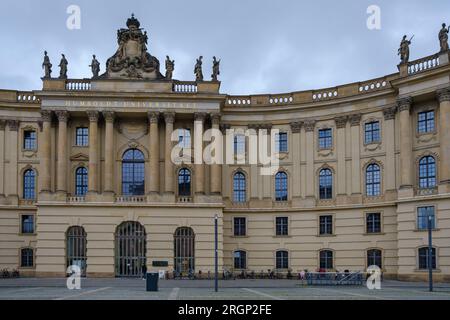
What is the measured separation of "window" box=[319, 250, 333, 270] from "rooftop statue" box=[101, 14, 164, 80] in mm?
23034

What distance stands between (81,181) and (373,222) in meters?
28.0

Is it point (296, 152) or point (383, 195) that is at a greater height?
point (296, 152)

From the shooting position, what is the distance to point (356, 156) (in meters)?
66.9

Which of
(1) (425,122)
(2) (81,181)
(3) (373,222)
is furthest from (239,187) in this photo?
(1) (425,122)

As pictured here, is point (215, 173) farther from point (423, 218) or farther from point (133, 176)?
point (423, 218)

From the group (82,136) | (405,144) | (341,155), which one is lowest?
(341,155)

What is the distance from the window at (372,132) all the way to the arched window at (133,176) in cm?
2156

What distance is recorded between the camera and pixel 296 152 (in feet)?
230

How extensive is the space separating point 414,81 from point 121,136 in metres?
A: 28.0

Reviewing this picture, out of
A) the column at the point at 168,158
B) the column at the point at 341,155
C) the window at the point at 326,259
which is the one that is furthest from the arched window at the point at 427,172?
the column at the point at 168,158

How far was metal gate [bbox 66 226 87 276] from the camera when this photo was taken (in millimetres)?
66062
